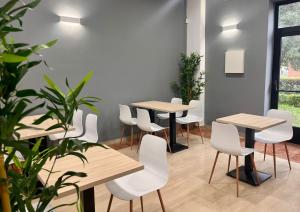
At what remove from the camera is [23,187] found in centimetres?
81

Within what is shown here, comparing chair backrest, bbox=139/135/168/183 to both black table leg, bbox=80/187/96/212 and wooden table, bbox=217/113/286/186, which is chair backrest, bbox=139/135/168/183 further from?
wooden table, bbox=217/113/286/186

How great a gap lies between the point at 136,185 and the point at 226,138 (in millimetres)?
1293

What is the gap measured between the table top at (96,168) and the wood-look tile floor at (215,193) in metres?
0.94

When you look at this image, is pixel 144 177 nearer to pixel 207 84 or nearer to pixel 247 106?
pixel 247 106

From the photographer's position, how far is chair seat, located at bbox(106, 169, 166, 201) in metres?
1.97

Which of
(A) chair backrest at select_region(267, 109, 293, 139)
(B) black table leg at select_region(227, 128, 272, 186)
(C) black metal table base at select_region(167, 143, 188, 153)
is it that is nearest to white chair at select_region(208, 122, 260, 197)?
(B) black table leg at select_region(227, 128, 272, 186)

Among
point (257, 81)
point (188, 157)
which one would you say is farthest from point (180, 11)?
point (188, 157)

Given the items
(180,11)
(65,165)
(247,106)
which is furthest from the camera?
(180,11)

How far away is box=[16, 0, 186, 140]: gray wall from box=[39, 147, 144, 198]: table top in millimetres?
2454

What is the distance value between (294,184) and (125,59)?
3.60 metres

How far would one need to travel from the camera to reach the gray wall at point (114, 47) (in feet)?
13.2

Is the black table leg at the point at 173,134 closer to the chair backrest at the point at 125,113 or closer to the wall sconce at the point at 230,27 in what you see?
the chair backrest at the point at 125,113

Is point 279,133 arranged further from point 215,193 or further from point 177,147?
point 177,147

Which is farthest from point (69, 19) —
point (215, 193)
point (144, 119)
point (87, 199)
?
point (215, 193)
